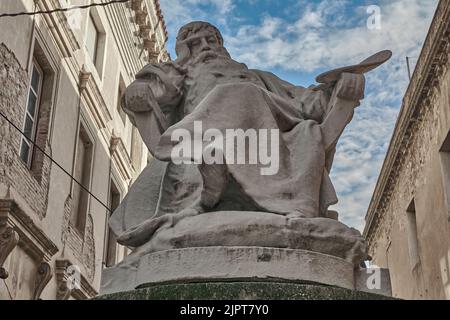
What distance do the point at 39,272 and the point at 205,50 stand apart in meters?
6.77

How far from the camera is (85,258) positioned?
13.1 meters

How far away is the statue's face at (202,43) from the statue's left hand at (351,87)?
1089mm

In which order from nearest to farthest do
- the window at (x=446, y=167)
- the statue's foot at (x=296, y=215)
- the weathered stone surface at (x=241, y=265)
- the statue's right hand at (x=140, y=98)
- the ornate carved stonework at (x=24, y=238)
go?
the weathered stone surface at (x=241, y=265)
the statue's foot at (x=296, y=215)
the statue's right hand at (x=140, y=98)
the ornate carved stonework at (x=24, y=238)
the window at (x=446, y=167)

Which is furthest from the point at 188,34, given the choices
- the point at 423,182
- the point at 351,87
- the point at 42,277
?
the point at 423,182

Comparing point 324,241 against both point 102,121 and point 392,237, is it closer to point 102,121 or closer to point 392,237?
point 102,121

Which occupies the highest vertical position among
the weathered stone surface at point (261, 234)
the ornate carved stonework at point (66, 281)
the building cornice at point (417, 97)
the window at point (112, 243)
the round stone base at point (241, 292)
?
the building cornice at point (417, 97)

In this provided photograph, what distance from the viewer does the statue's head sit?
15.5ft

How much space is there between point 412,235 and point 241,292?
13.5 meters

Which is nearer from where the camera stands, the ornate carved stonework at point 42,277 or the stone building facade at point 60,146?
the stone building facade at point 60,146

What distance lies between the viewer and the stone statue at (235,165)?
10.8 feet

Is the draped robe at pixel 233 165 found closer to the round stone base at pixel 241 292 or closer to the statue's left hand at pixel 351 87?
the statue's left hand at pixel 351 87

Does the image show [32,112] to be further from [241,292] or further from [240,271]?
[241,292]
